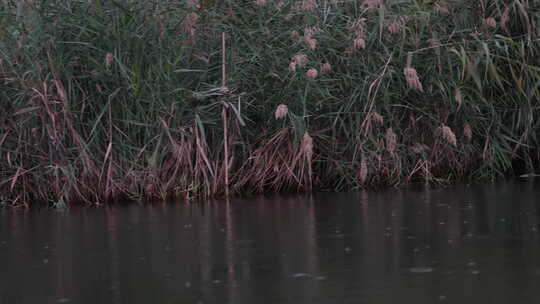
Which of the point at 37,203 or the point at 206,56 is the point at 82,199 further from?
the point at 206,56

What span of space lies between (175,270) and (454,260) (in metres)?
1.79

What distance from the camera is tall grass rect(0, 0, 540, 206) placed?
10430 millimetres

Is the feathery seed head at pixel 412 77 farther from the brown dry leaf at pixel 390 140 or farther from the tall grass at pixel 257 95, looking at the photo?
the brown dry leaf at pixel 390 140

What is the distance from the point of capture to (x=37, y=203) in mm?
10625

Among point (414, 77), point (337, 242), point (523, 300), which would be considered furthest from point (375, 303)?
point (414, 77)

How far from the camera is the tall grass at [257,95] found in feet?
34.2

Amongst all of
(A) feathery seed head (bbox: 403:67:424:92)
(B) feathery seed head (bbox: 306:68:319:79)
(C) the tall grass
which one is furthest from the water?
(B) feathery seed head (bbox: 306:68:319:79)

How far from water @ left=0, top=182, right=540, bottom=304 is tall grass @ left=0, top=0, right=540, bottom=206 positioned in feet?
1.65

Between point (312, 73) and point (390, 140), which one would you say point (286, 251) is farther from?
point (390, 140)

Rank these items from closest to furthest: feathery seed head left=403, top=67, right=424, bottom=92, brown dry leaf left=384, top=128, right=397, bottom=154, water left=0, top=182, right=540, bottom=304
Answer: water left=0, top=182, right=540, bottom=304 < feathery seed head left=403, top=67, right=424, bottom=92 < brown dry leaf left=384, top=128, right=397, bottom=154

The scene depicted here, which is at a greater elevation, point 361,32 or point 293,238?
point 361,32

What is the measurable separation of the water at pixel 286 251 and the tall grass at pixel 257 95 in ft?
1.65

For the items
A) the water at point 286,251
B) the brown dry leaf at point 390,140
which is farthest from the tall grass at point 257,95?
the water at point 286,251

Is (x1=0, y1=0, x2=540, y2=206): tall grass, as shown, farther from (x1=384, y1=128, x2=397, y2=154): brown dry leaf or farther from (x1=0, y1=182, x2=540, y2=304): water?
(x1=0, y1=182, x2=540, y2=304): water
